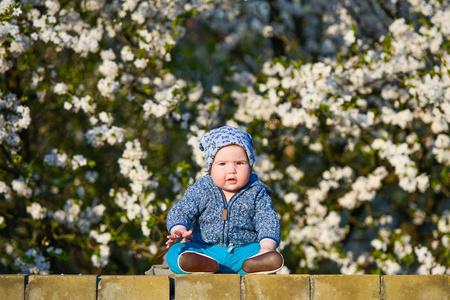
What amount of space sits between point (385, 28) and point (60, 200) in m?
3.57

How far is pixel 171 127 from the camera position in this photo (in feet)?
15.0

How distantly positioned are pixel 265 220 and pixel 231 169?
332 millimetres

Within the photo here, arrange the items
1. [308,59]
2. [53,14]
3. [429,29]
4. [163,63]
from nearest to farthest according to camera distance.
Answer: [53,14], [429,29], [163,63], [308,59]

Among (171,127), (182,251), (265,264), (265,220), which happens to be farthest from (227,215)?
(171,127)

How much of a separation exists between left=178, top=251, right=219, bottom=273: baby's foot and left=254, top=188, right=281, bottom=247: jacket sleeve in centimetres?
39

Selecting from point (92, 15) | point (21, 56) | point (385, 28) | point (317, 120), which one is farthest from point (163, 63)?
point (385, 28)

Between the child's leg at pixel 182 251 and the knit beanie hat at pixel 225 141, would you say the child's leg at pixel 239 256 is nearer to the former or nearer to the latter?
the child's leg at pixel 182 251

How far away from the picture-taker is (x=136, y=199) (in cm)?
416

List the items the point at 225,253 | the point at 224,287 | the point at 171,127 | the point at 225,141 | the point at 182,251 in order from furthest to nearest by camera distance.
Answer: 1. the point at 171,127
2. the point at 225,141
3. the point at 225,253
4. the point at 182,251
5. the point at 224,287

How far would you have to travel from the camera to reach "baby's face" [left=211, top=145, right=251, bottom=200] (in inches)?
110

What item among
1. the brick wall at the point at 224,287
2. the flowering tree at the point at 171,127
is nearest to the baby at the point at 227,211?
the brick wall at the point at 224,287

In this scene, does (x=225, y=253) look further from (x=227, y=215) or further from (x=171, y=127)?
(x=171, y=127)

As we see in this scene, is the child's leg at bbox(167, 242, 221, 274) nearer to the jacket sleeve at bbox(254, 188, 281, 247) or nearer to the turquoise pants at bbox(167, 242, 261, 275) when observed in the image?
the turquoise pants at bbox(167, 242, 261, 275)

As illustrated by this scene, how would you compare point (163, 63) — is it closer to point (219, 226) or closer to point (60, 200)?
point (60, 200)
